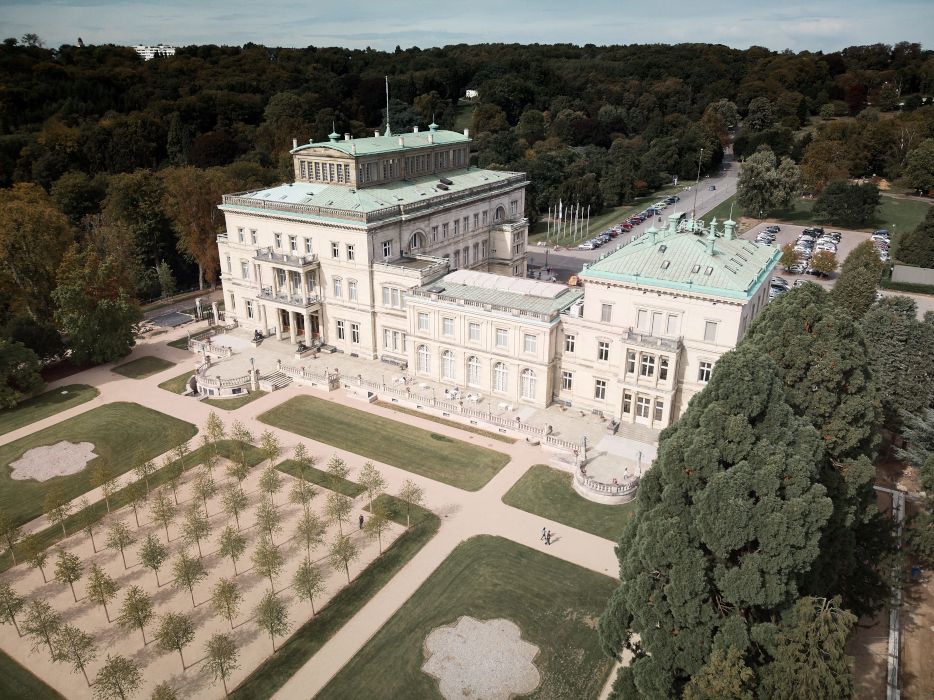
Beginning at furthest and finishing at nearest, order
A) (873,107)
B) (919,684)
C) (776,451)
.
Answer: (873,107)
(919,684)
(776,451)

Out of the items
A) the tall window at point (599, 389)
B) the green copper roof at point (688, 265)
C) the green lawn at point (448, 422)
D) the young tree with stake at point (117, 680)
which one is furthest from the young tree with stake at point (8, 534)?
the green copper roof at point (688, 265)

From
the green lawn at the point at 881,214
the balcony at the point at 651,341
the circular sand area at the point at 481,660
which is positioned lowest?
the circular sand area at the point at 481,660

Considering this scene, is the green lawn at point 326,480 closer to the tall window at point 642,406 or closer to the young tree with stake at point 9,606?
the young tree with stake at point 9,606

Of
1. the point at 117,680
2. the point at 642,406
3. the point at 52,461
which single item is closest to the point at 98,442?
the point at 52,461

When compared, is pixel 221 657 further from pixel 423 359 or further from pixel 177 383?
pixel 177 383

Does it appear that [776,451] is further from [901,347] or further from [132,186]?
[132,186]

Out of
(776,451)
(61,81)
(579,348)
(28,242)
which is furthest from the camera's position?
(61,81)

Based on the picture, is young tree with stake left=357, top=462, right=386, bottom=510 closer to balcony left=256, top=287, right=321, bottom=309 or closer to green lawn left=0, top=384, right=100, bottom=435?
balcony left=256, top=287, right=321, bottom=309

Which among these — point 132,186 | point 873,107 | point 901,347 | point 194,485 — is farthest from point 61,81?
point 873,107
